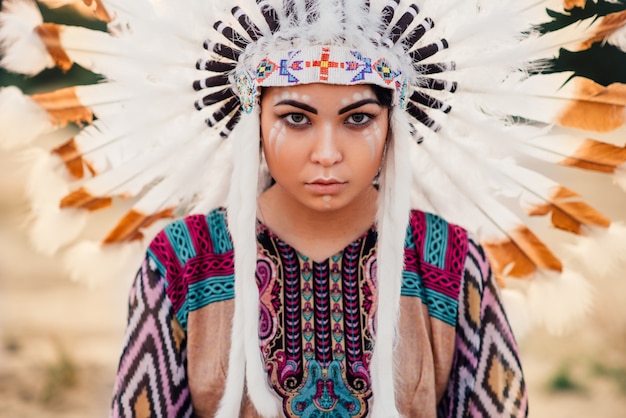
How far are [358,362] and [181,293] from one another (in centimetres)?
48

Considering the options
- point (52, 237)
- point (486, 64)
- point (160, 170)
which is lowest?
point (52, 237)

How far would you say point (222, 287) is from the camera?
7.19 ft

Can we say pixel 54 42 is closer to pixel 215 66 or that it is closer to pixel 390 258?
pixel 215 66

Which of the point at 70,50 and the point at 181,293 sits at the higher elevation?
the point at 70,50

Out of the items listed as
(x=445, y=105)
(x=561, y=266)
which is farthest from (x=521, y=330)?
(x=445, y=105)

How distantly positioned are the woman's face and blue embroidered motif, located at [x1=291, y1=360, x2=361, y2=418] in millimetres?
422

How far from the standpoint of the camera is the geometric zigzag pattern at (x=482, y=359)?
7.23 ft

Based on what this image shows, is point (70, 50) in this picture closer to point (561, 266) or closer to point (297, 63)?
point (297, 63)

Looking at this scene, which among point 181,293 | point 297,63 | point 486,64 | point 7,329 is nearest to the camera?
point 297,63

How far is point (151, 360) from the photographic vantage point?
2.11 meters

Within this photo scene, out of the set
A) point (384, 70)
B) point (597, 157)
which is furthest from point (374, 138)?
point (597, 157)

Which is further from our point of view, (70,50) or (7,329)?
(7,329)

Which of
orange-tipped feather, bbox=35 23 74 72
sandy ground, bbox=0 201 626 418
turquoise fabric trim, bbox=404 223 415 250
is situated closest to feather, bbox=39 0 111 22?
orange-tipped feather, bbox=35 23 74 72

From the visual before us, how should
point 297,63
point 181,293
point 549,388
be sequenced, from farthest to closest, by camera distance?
point 549,388 < point 181,293 < point 297,63
